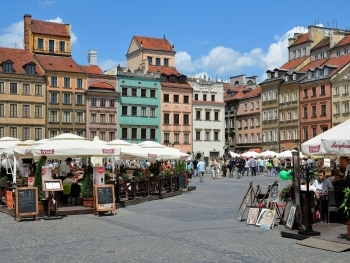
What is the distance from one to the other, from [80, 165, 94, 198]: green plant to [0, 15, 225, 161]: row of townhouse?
4687cm

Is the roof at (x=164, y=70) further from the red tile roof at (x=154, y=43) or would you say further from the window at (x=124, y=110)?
the window at (x=124, y=110)

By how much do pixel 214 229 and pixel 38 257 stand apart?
15.3ft

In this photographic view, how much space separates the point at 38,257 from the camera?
10086 millimetres

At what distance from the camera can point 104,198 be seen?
16641 millimetres

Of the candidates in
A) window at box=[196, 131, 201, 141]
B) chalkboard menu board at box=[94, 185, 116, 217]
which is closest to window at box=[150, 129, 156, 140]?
window at box=[196, 131, 201, 141]

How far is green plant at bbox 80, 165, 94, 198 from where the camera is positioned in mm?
17844

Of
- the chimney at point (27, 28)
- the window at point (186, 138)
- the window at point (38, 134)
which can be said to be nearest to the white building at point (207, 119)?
the window at point (186, 138)

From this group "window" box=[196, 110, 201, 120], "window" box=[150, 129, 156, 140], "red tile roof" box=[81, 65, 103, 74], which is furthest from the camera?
"window" box=[196, 110, 201, 120]

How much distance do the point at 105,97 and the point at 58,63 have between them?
673 centimetres

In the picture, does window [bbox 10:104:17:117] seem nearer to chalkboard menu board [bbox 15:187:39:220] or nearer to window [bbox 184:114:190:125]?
window [bbox 184:114:190:125]

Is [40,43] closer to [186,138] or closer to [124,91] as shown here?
[124,91]

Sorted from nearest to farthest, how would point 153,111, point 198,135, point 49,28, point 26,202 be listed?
point 26,202 → point 49,28 → point 153,111 → point 198,135

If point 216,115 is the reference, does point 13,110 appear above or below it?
below

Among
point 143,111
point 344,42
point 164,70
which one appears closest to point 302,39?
point 344,42
